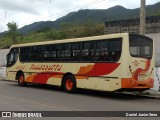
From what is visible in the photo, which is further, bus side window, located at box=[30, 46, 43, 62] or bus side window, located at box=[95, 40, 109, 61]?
Answer: bus side window, located at box=[30, 46, 43, 62]

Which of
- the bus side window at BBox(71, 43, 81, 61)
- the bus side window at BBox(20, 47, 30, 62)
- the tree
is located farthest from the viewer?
the tree

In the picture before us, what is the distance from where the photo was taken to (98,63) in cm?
1728

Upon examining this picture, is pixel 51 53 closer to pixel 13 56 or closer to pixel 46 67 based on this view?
pixel 46 67

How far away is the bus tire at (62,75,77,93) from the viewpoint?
18.8 meters

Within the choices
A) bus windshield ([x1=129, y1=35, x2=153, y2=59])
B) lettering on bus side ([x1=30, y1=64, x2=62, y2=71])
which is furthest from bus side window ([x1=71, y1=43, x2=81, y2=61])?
bus windshield ([x1=129, y1=35, x2=153, y2=59])

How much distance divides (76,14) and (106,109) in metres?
140

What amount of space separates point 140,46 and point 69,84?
4537 mm

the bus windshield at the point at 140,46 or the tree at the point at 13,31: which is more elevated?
the tree at the point at 13,31

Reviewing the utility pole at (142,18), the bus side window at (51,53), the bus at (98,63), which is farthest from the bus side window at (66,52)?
the utility pole at (142,18)

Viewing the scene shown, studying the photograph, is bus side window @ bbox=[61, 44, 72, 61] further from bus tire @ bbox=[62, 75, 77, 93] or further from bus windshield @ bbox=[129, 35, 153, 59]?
bus windshield @ bbox=[129, 35, 153, 59]

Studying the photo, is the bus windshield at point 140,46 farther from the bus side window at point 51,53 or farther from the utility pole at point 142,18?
the bus side window at point 51,53

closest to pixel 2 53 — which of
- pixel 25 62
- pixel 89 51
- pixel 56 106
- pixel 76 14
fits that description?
pixel 25 62

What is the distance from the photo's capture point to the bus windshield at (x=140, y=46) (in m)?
16.2

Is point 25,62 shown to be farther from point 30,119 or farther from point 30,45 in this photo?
point 30,119
